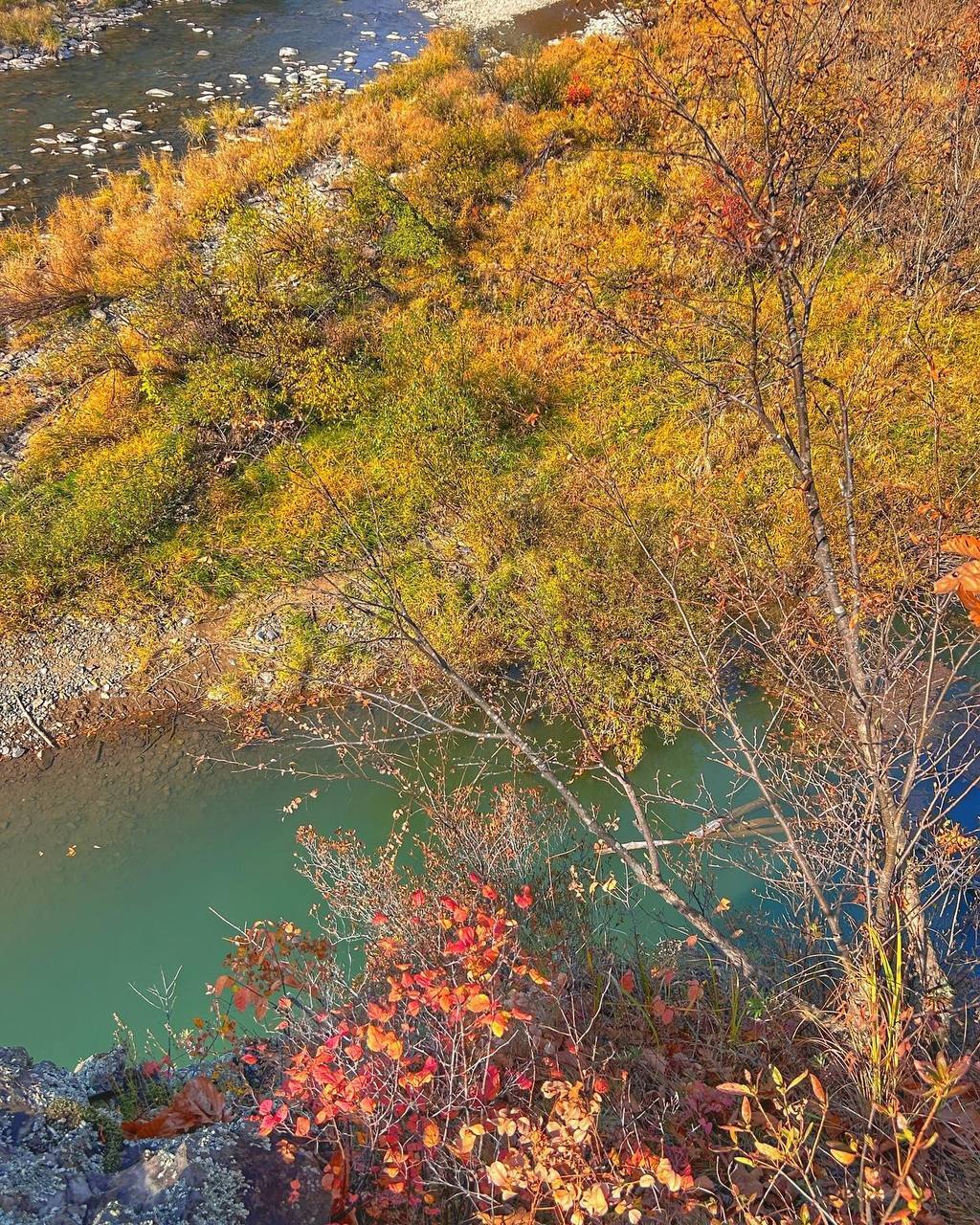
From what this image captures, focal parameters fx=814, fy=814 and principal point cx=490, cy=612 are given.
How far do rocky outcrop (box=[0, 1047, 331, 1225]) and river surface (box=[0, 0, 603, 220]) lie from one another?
14331mm

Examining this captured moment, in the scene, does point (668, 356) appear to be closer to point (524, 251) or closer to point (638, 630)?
point (638, 630)

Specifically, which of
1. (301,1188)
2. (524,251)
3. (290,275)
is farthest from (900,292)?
(301,1188)

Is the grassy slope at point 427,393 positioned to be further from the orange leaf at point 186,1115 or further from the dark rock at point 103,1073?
the dark rock at point 103,1073

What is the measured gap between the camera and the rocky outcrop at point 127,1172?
301cm

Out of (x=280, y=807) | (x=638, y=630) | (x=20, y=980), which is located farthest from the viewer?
(x=638, y=630)

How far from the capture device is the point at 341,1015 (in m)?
4.26

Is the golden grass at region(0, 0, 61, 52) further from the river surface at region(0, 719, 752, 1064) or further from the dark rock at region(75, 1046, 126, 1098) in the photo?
the dark rock at region(75, 1046, 126, 1098)

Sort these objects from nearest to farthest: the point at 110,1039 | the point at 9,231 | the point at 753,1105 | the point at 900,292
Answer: the point at 753,1105 → the point at 110,1039 → the point at 900,292 → the point at 9,231

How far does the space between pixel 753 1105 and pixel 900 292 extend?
9502 mm

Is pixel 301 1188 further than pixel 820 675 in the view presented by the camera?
No

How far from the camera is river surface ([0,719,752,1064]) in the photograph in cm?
594

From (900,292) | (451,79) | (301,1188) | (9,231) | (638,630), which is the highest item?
(451,79)

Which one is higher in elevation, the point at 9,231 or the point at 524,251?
the point at 9,231

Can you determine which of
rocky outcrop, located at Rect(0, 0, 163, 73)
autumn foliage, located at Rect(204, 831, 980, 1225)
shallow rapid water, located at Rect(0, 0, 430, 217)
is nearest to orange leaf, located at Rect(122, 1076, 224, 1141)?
autumn foliage, located at Rect(204, 831, 980, 1225)
